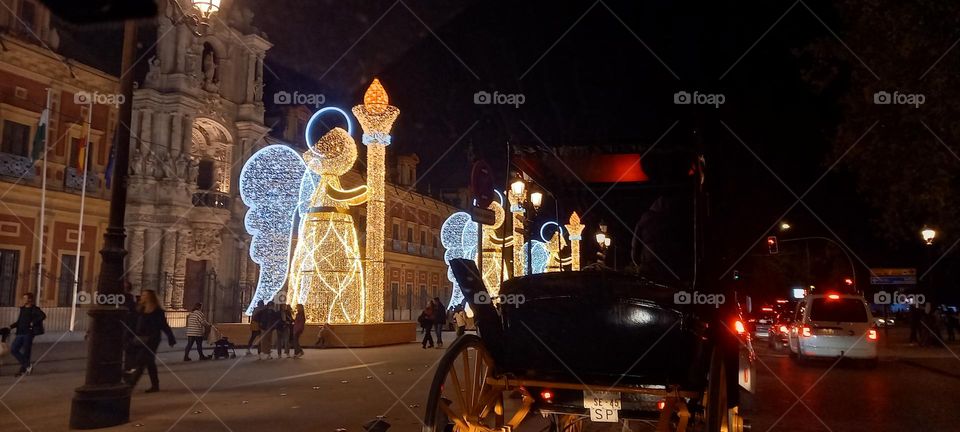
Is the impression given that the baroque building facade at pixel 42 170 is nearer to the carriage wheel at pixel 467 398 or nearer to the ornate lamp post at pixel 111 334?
the ornate lamp post at pixel 111 334

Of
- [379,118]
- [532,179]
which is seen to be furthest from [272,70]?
[532,179]

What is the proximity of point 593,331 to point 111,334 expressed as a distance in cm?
568

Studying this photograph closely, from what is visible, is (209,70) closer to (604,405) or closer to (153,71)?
(153,71)

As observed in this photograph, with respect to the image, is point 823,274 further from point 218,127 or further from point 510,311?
point 510,311

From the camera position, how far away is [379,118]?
2053 cm

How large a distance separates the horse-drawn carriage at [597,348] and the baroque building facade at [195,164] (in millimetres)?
23131

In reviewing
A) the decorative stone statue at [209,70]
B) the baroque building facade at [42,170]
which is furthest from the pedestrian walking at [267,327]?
the decorative stone statue at [209,70]

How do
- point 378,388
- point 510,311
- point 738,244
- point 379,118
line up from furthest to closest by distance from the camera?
point 379,118
point 378,388
point 738,244
point 510,311

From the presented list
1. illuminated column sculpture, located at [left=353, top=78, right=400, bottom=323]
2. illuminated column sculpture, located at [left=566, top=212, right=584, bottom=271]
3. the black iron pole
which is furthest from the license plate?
illuminated column sculpture, located at [left=353, top=78, right=400, bottom=323]

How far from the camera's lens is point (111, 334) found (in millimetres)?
7633

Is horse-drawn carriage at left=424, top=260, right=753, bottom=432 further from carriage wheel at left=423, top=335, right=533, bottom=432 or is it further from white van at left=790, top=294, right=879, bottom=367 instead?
white van at left=790, top=294, right=879, bottom=367

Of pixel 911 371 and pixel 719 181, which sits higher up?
pixel 719 181

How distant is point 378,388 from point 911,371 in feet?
38.6

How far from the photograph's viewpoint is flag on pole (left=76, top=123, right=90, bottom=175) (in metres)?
23.2
